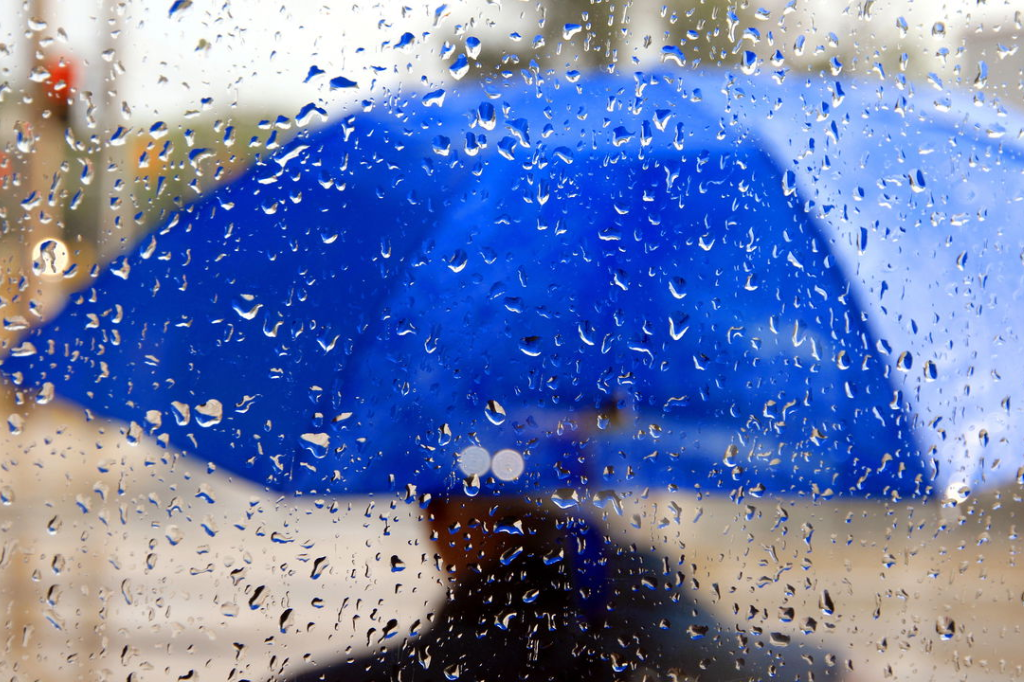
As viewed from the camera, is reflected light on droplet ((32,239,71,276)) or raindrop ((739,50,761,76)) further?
raindrop ((739,50,761,76))

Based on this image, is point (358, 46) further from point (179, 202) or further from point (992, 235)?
point (992, 235)

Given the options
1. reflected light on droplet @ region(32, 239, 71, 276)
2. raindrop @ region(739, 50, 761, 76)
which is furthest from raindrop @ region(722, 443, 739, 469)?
reflected light on droplet @ region(32, 239, 71, 276)

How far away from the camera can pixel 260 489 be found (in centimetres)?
86

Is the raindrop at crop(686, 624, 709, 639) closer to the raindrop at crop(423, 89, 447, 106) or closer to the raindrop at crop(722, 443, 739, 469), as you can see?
the raindrop at crop(722, 443, 739, 469)

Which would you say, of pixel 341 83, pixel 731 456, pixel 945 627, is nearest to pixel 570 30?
pixel 341 83

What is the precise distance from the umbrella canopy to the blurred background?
0.04 meters

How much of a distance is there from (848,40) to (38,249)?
0.95m

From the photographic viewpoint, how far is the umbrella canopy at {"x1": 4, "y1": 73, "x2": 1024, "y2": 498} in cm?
86

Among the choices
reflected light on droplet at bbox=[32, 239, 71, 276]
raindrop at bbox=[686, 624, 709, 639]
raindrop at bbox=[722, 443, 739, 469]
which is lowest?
raindrop at bbox=[686, 624, 709, 639]

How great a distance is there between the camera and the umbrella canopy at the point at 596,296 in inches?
34.0

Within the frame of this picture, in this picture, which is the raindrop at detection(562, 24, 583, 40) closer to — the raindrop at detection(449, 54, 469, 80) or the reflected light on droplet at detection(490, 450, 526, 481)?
the raindrop at detection(449, 54, 469, 80)

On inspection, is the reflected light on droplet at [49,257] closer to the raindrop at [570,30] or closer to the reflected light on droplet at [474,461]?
the reflected light on droplet at [474,461]

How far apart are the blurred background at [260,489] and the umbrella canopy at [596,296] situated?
0.12 ft

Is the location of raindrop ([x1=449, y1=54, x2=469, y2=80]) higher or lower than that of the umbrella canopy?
higher
